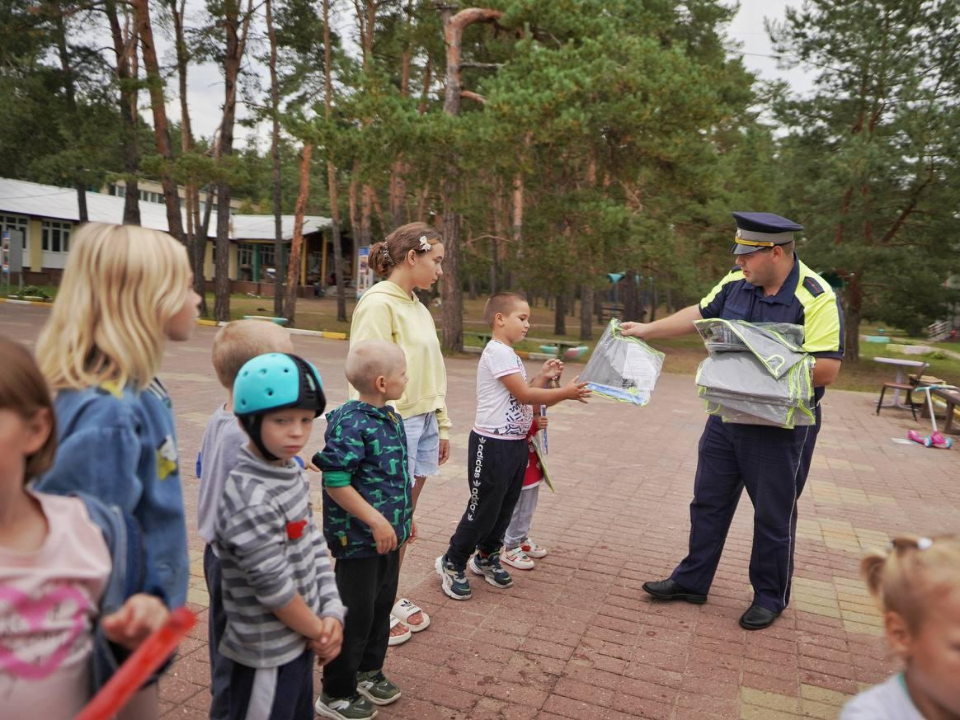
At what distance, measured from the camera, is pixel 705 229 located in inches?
949

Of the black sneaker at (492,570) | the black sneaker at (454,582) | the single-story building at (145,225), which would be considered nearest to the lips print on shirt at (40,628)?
the black sneaker at (454,582)

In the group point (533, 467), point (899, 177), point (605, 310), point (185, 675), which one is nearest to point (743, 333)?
point (533, 467)

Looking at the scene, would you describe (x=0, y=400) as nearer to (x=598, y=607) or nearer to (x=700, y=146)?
(x=598, y=607)

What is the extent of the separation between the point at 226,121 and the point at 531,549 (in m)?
20.6

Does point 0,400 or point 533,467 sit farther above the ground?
point 0,400

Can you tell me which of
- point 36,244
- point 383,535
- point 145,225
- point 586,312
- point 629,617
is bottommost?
point 629,617

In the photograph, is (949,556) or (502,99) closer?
(949,556)

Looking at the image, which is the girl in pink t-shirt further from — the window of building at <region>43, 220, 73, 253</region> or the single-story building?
the window of building at <region>43, 220, 73, 253</region>

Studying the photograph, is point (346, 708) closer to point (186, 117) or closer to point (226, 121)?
point (226, 121)

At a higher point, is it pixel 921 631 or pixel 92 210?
pixel 92 210

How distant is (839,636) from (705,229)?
21.7m

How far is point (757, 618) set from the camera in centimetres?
387

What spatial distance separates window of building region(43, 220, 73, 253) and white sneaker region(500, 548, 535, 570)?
41.8m

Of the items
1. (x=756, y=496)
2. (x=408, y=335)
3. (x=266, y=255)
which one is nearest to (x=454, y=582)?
(x=408, y=335)
